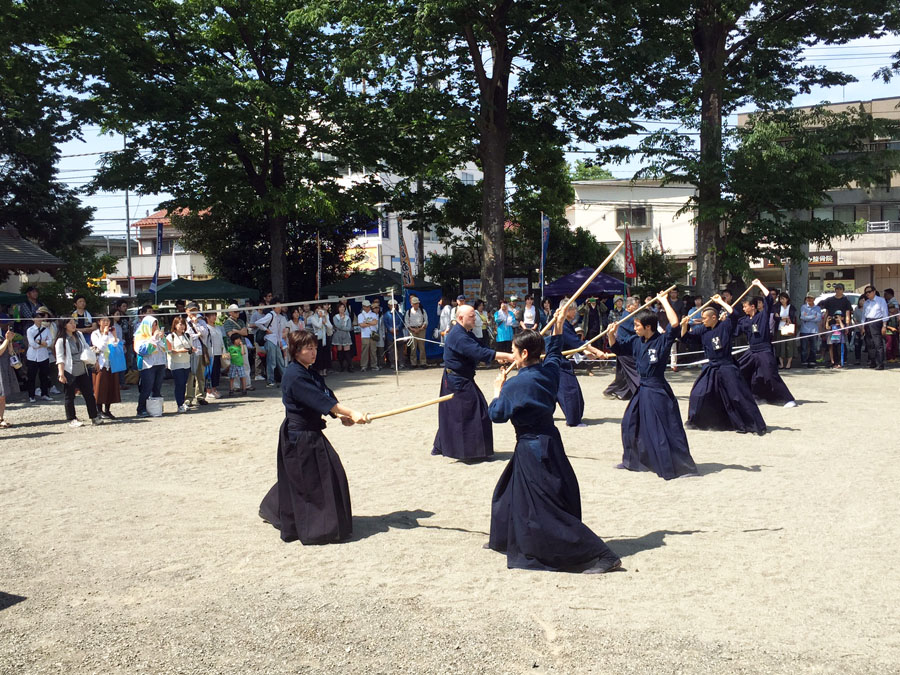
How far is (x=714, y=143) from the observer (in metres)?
20.3

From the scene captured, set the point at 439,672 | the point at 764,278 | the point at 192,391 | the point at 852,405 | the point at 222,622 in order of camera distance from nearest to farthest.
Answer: the point at 439,672
the point at 222,622
the point at 852,405
the point at 192,391
the point at 764,278

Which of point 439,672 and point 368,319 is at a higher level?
point 368,319

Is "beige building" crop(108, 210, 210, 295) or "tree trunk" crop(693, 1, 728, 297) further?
"beige building" crop(108, 210, 210, 295)

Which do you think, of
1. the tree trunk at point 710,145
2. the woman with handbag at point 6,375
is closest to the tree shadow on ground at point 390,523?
the woman with handbag at point 6,375

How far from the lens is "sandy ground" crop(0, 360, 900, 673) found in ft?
15.2

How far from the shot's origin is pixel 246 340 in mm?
17062

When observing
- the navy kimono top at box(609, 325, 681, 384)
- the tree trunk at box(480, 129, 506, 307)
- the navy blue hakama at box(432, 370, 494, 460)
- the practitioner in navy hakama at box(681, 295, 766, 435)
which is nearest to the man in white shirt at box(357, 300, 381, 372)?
the tree trunk at box(480, 129, 506, 307)

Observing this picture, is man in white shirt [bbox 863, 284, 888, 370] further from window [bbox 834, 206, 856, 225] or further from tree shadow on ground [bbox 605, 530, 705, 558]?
window [bbox 834, 206, 856, 225]

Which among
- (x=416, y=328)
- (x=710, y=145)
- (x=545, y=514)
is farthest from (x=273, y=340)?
(x=545, y=514)

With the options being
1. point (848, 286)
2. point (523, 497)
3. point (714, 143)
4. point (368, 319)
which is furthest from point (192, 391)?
point (848, 286)

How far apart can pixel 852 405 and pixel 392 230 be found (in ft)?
135

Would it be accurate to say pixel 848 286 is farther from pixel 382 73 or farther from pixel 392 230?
pixel 382 73

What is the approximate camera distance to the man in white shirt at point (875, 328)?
20047mm

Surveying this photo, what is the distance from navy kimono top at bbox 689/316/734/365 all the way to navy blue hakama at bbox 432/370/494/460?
364cm
